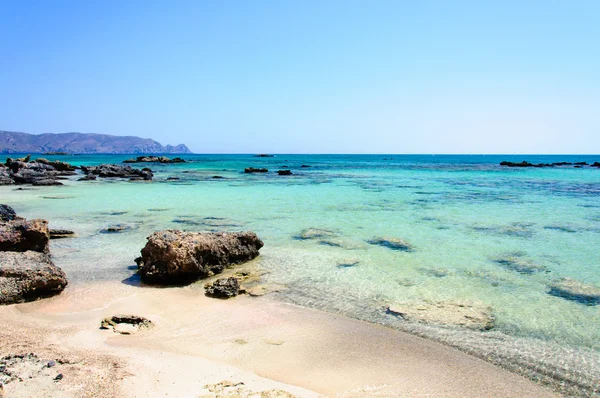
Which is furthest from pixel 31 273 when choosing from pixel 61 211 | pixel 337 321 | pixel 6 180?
pixel 6 180

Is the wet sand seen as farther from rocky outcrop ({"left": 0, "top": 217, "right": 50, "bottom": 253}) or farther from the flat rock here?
rocky outcrop ({"left": 0, "top": 217, "right": 50, "bottom": 253})

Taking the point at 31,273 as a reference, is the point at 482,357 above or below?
below

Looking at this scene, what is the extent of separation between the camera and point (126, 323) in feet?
15.7

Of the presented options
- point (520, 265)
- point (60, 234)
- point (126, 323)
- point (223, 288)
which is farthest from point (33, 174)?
point (520, 265)

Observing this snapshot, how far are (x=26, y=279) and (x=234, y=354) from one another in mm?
3322

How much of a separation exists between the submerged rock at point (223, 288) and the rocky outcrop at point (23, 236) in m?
3.53

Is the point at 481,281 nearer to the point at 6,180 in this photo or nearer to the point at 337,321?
the point at 337,321

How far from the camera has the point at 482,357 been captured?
4336 mm

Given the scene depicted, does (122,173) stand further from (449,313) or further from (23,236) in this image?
(449,313)

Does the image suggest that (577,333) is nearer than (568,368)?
No

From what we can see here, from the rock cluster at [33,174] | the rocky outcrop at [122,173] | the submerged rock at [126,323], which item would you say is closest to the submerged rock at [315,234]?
the submerged rock at [126,323]

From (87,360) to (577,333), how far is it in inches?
216

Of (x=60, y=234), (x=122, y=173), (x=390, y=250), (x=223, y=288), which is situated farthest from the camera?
(x=122, y=173)

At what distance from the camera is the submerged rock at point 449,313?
5139mm
